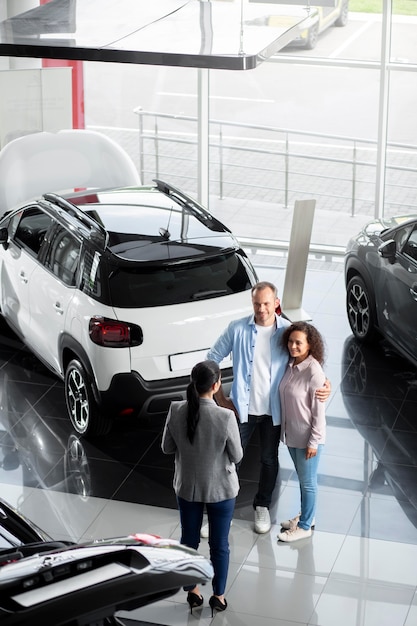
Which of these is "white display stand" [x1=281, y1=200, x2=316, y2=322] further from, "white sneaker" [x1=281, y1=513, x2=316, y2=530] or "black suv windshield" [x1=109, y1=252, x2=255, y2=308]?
"white sneaker" [x1=281, y1=513, x2=316, y2=530]

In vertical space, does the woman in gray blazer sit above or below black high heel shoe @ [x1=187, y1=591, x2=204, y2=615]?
above

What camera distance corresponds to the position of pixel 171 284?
24.3ft

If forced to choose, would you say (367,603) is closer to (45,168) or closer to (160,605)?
(160,605)

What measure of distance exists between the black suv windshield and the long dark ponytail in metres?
1.96

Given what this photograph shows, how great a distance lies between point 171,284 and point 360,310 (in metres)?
2.68

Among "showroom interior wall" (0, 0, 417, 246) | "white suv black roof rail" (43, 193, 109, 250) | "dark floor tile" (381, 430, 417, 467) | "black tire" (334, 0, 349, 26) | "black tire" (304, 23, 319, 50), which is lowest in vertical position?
"dark floor tile" (381, 430, 417, 467)

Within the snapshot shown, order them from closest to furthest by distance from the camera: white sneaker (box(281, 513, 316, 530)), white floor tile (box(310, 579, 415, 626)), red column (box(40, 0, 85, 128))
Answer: white floor tile (box(310, 579, 415, 626)) → white sneaker (box(281, 513, 316, 530)) → red column (box(40, 0, 85, 128))

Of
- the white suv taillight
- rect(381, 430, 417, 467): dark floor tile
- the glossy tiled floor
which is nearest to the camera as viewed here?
the glossy tiled floor

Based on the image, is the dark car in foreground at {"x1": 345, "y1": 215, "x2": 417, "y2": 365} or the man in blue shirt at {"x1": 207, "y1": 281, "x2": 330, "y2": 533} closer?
the man in blue shirt at {"x1": 207, "y1": 281, "x2": 330, "y2": 533}

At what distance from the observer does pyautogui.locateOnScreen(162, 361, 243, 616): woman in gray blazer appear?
17.7 ft

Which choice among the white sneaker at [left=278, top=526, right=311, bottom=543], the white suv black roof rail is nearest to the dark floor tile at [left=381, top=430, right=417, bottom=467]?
the white sneaker at [left=278, top=526, right=311, bottom=543]

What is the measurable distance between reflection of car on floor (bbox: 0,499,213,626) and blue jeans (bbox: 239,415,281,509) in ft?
10.5

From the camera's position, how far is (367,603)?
5.96m

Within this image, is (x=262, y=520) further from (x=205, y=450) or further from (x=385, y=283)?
(x=385, y=283)
